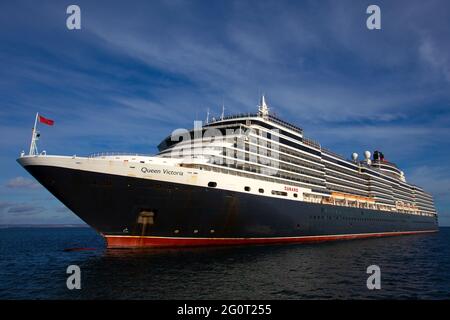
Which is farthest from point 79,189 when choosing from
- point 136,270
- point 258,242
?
point 258,242

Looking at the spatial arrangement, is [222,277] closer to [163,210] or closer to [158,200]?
[163,210]

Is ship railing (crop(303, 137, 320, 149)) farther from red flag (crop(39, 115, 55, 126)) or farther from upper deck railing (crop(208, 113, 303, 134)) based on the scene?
red flag (crop(39, 115, 55, 126))

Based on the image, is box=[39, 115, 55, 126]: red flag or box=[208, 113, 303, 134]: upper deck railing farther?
box=[208, 113, 303, 134]: upper deck railing

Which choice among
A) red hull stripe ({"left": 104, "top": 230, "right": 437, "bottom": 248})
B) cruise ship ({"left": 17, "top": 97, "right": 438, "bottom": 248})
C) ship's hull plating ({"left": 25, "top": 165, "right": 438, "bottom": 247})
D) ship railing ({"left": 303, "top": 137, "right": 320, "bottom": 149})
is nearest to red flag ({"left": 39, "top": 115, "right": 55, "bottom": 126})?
cruise ship ({"left": 17, "top": 97, "right": 438, "bottom": 248})

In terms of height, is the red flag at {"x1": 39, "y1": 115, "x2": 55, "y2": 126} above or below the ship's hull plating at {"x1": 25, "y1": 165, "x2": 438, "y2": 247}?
above

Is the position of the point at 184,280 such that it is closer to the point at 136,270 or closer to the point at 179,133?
the point at 136,270

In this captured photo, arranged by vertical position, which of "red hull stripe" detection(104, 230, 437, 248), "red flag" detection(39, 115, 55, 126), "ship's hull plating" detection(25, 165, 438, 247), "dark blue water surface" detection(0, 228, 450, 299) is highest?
"red flag" detection(39, 115, 55, 126)

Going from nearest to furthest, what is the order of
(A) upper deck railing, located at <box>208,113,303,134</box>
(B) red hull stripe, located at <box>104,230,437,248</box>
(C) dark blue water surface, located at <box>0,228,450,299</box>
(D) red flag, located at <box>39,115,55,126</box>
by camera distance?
(C) dark blue water surface, located at <box>0,228,450,299</box> → (D) red flag, located at <box>39,115,55,126</box> → (B) red hull stripe, located at <box>104,230,437,248</box> → (A) upper deck railing, located at <box>208,113,303,134</box>

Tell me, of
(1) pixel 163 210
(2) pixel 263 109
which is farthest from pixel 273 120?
(1) pixel 163 210
